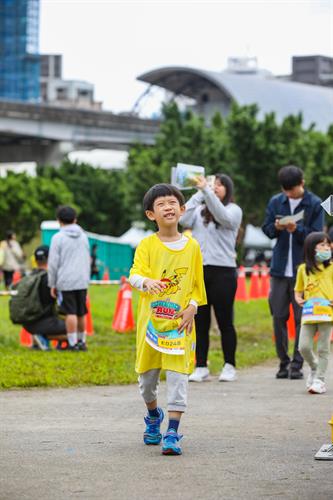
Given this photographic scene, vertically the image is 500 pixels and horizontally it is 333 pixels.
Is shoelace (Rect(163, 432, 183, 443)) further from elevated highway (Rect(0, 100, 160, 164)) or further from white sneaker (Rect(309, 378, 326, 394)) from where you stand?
elevated highway (Rect(0, 100, 160, 164))

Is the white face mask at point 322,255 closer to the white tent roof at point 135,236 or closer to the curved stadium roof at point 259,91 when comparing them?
the white tent roof at point 135,236

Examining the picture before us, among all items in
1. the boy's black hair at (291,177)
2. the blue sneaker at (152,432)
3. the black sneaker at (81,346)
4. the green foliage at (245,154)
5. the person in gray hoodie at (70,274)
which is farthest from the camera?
the green foliage at (245,154)

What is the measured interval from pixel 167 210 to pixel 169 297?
513mm

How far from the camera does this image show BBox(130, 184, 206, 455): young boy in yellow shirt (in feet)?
25.2

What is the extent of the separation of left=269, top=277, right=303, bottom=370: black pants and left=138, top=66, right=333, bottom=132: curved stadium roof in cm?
7274

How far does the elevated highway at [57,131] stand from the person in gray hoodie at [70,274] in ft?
180

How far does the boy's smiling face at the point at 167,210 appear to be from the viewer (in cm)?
771

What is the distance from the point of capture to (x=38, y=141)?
80.2m

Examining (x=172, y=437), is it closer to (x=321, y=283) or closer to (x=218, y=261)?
(x=321, y=283)

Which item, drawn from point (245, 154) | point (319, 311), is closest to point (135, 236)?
point (245, 154)

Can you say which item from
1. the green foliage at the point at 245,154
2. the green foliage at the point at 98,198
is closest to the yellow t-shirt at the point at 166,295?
the green foliage at the point at 245,154

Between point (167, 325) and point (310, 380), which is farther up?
point (167, 325)

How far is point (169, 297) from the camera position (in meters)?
7.71

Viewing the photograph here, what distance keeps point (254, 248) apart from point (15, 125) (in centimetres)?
1502
